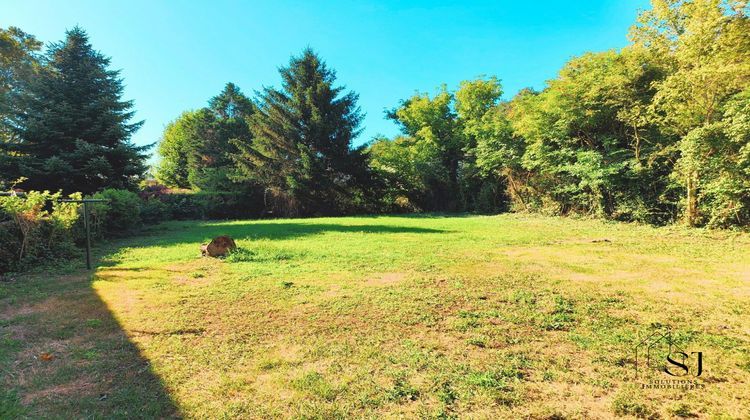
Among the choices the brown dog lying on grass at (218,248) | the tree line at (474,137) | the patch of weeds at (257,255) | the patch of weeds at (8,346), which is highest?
the tree line at (474,137)

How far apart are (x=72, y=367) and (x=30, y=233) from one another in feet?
19.0

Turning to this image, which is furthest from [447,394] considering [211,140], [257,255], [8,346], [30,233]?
[211,140]

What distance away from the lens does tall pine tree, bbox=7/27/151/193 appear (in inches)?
524

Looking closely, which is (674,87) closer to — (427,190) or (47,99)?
(427,190)

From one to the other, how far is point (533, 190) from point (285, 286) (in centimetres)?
1587

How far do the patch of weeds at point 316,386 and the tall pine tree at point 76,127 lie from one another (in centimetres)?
1498

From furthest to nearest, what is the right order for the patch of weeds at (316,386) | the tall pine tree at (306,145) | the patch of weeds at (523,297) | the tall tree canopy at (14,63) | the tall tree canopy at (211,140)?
the tall tree canopy at (211,140), the tall pine tree at (306,145), the tall tree canopy at (14,63), the patch of weeds at (523,297), the patch of weeds at (316,386)

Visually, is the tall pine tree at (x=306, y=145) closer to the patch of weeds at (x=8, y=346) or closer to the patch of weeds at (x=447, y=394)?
the patch of weeds at (x=8, y=346)

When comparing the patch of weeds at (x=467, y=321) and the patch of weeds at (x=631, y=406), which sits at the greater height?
the patch of weeds at (x=467, y=321)

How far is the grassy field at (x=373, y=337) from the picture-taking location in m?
2.31

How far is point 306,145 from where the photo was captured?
68.3 feet

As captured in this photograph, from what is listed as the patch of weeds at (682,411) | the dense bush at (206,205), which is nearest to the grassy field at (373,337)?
the patch of weeds at (682,411)

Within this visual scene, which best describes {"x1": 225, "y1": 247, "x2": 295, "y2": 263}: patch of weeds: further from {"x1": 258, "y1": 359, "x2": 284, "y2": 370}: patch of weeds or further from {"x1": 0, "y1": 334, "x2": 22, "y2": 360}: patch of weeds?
{"x1": 258, "y1": 359, "x2": 284, "y2": 370}: patch of weeds

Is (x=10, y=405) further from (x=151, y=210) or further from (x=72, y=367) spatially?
(x=151, y=210)
